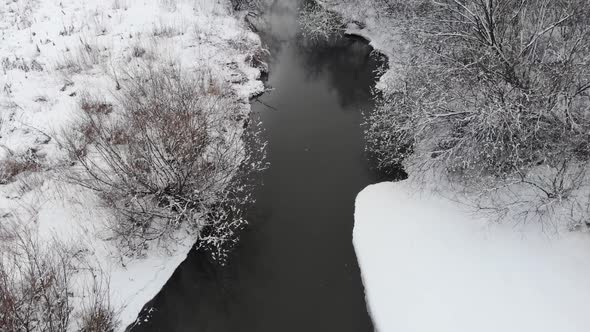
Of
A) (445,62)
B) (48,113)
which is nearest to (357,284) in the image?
(445,62)

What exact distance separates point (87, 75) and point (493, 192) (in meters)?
13.1

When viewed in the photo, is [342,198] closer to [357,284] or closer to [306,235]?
[306,235]

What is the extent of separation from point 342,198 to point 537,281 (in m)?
5.00

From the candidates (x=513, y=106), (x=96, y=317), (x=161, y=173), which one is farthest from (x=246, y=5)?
(x=96, y=317)

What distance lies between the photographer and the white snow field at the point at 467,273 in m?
8.15

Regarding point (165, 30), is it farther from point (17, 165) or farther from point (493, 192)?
point (493, 192)

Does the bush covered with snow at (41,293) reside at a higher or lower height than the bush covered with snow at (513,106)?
lower

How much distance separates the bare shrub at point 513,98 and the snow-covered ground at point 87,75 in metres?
6.47

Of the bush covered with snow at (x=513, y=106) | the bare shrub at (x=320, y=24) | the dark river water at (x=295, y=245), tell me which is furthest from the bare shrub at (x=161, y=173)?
the bare shrub at (x=320, y=24)

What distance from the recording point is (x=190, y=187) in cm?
1014

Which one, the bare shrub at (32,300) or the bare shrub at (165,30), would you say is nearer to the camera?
the bare shrub at (32,300)

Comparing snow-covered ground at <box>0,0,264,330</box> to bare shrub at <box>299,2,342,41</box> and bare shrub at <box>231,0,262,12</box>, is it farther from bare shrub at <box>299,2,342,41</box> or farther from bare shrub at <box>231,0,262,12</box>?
bare shrub at <box>299,2,342,41</box>

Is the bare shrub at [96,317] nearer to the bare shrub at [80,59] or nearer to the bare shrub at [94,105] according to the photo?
the bare shrub at [94,105]

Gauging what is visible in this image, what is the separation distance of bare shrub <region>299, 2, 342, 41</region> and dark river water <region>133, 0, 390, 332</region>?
4633mm
